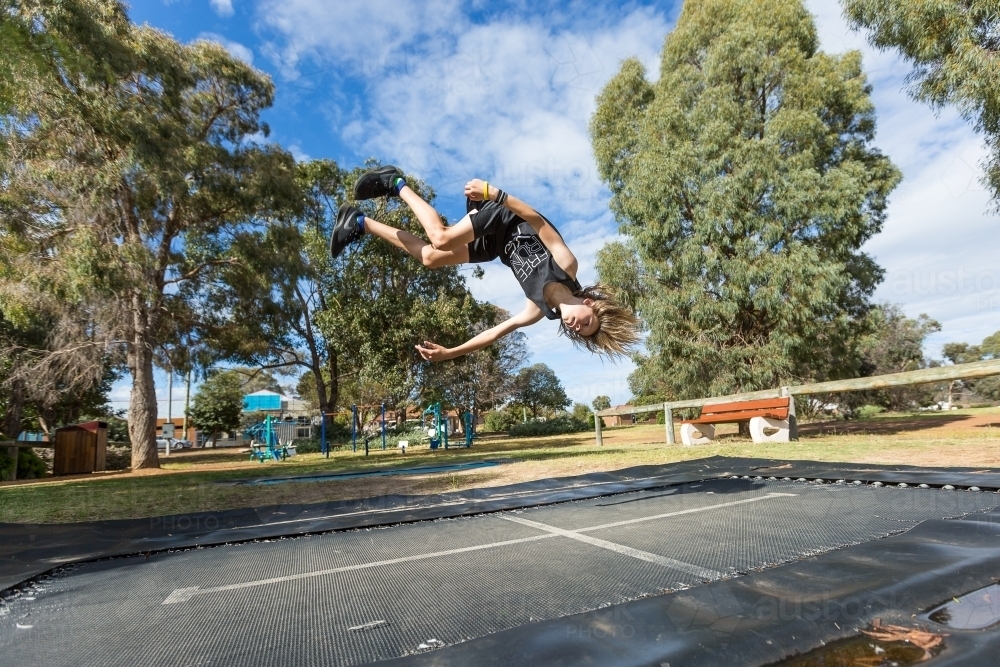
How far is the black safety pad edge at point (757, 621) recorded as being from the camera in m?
1.03

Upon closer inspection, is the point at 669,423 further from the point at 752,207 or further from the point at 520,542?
the point at 520,542

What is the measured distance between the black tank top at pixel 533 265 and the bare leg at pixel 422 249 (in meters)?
0.26

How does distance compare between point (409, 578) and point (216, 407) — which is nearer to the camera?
point (409, 578)

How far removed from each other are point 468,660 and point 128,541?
8.96ft

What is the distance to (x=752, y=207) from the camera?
976 centimetres

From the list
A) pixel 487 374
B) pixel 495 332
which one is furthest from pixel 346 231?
pixel 487 374

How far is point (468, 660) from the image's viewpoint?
3.42 ft

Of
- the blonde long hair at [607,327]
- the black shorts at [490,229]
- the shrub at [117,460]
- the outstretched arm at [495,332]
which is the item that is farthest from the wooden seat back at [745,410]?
the shrub at [117,460]

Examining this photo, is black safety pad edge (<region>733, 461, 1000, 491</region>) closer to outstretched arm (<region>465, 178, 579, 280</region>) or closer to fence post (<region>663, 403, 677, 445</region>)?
outstretched arm (<region>465, 178, 579, 280</region>)

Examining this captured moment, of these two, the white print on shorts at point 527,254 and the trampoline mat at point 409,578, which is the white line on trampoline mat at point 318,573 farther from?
the white print on shorts at point 527,254

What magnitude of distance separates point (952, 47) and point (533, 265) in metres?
7.89

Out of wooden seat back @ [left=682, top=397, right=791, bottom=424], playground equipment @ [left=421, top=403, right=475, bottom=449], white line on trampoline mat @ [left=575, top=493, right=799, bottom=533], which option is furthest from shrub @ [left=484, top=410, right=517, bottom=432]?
white line on trampoline mat @ [left=575, top=493, right=799, bottom=533]

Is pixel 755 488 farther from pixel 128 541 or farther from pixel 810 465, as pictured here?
pixel 128 541

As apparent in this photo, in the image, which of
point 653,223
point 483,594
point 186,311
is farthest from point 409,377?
point 483,594
